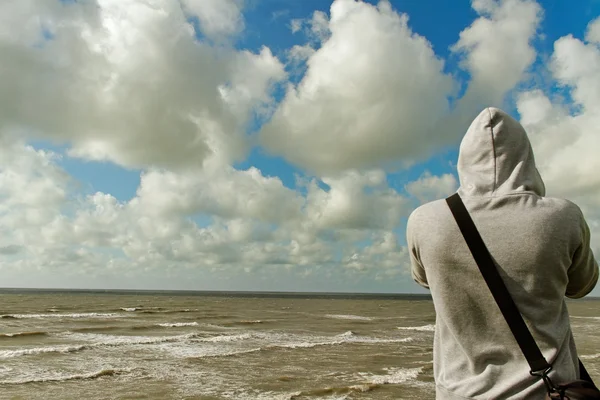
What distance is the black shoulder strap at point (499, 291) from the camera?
1.81 meters

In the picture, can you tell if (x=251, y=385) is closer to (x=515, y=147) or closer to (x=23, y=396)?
(x=23, y=396)

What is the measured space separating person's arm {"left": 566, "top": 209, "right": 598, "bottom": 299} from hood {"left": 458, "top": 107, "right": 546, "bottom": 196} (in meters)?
0.25

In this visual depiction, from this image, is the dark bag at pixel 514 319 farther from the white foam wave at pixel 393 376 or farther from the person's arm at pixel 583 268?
the white foam wave at pixel 393 376

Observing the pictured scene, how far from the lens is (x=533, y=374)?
1.80m

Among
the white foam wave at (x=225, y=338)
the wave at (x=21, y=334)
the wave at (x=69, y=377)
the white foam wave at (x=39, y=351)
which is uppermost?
the wave at (x=21, y=334)

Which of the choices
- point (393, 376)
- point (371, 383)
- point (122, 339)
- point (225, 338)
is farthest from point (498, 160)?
point (122, 339)

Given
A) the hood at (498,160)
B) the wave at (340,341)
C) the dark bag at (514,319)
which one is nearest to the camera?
the dark bag at (514,319)

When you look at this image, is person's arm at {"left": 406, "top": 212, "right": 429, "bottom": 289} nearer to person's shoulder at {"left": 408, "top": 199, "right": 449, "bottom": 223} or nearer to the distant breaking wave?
person's shoulder at {"left": 408, "top": 199, "right": 449, "bottom": 223}

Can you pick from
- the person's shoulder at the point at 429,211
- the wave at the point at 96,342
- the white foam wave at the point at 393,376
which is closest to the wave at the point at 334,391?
the white foam wave at the point at 393,376

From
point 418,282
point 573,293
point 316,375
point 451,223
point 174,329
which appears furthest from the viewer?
point 174,329

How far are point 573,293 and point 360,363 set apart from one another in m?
12.7

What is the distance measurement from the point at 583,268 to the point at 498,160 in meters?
0.57

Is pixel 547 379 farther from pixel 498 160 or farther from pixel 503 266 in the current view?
pixel 498 160

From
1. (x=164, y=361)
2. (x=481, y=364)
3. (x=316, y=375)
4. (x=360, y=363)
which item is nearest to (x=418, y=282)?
(x=481, y=364)
